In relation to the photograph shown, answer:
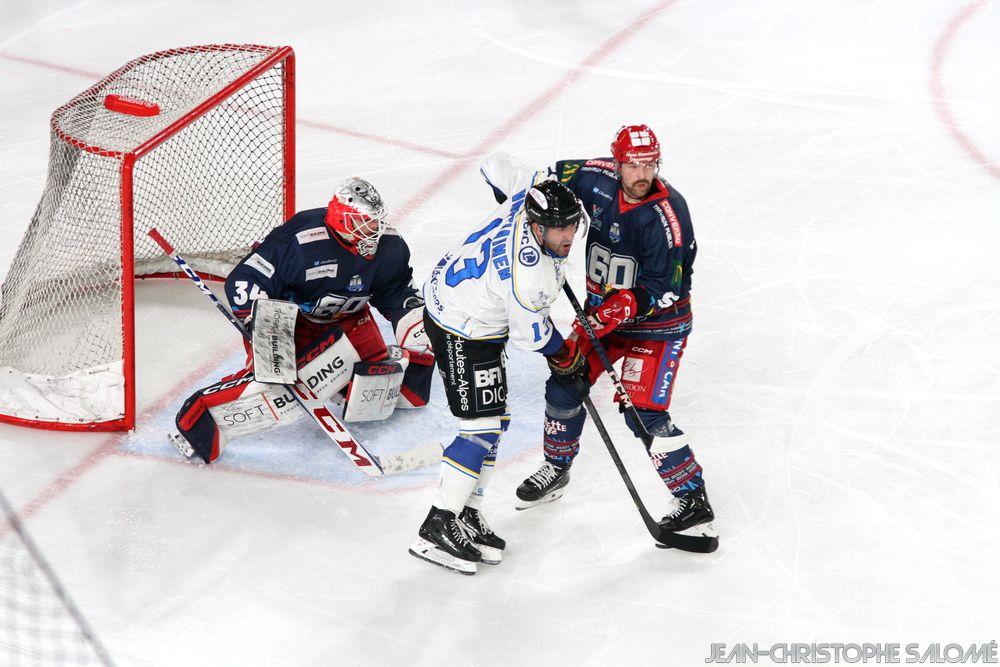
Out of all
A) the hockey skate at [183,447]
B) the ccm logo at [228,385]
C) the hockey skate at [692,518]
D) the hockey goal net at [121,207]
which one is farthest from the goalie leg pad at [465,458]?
the hockey goal net at [121,207]

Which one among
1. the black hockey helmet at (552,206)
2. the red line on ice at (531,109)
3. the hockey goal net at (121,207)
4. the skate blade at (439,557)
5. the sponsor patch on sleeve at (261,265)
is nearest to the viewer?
the black hockey helmet at (552,206)

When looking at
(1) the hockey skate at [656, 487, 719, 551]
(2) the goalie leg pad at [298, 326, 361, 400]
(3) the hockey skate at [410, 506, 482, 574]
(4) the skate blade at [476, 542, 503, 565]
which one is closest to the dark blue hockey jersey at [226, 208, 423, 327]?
(2) the goalie leg pad at [298, 326, 361, 400]

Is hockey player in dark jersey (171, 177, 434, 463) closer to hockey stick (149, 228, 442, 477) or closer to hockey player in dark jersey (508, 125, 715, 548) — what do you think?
hockey stick (149, 228, 442, 477)

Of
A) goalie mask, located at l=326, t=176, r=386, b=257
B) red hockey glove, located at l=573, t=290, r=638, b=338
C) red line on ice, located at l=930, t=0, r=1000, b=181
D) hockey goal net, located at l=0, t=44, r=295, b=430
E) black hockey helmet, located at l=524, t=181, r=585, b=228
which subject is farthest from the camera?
red line on ice, located at l=930, t=0, r=1000, b=181

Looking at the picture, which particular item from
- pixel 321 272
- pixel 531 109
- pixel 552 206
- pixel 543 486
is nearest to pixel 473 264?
pixel 552 206

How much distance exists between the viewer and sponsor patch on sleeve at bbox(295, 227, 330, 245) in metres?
3.48

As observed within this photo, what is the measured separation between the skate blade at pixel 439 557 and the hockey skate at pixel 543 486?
0.34 meters

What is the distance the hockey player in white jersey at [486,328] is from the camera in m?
2.83

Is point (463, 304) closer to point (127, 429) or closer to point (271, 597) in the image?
point (271, 597)

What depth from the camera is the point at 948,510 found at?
11.0 ft

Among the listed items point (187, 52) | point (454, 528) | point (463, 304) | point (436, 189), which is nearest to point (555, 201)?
point (463, 304)

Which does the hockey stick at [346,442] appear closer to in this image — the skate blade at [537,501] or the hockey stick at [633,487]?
the skate blade at [537,501]

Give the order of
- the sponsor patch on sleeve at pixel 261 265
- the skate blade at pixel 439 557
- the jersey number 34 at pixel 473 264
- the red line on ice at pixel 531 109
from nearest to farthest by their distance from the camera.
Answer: the jersey number 34 at pixel 473 264, the skate blade at pixel 439 557, the sponsor patch on sleeve at pixel 261 265, the red line on ice at pixel 531 109

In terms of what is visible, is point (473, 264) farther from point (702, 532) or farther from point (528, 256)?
point (702, 532)
